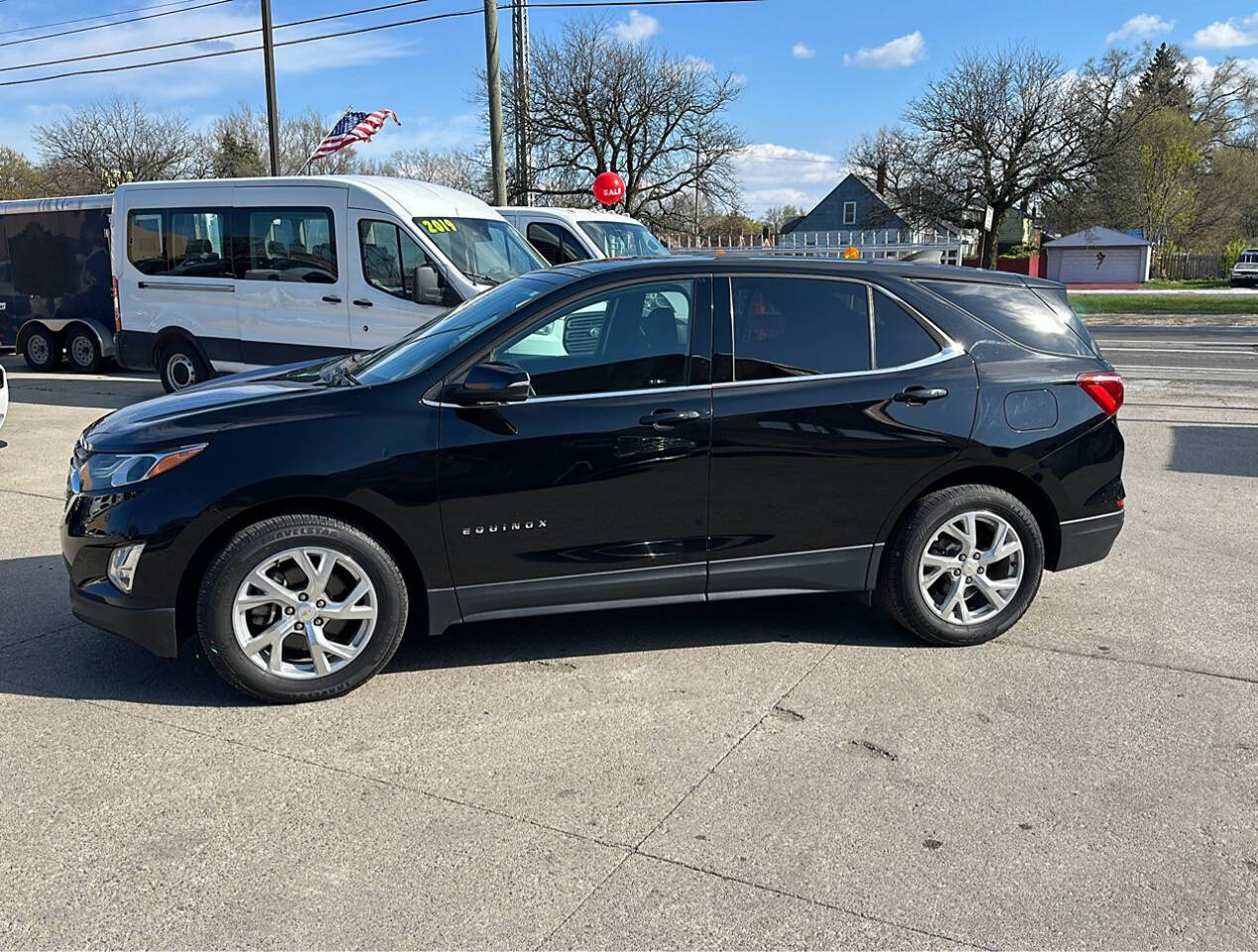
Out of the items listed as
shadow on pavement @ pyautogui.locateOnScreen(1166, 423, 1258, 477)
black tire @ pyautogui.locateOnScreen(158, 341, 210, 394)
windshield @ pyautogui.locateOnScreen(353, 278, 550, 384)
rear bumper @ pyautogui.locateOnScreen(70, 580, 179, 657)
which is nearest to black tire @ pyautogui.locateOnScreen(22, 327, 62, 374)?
black tire @ pyautogui.locateOnScreen(158, 341, 210, 394)

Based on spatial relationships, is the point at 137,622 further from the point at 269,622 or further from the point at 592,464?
the point at 592,464

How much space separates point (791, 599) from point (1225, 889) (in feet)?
8.86

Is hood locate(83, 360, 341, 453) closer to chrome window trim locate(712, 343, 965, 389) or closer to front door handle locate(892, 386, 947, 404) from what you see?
chrome window trim locate(712, 343, 965, 389)

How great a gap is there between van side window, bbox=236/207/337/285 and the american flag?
11.7 meters

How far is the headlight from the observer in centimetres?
405

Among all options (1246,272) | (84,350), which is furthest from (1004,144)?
(84,350)

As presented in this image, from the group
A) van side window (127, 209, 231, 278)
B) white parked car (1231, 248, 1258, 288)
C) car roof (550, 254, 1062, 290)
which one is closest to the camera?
car roof (550, 254, 1062, 290)

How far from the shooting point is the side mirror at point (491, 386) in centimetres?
414

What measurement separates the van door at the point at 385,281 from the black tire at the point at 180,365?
7.95 feet

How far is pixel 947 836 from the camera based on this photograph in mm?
3234

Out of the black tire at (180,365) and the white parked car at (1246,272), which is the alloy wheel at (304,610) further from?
the white parked car at (1246,272)

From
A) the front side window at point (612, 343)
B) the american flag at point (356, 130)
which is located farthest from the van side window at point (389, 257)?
the american flag at point (356, 130)

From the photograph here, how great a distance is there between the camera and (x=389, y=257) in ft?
35.8

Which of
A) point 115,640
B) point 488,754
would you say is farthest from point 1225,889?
point 115,640
